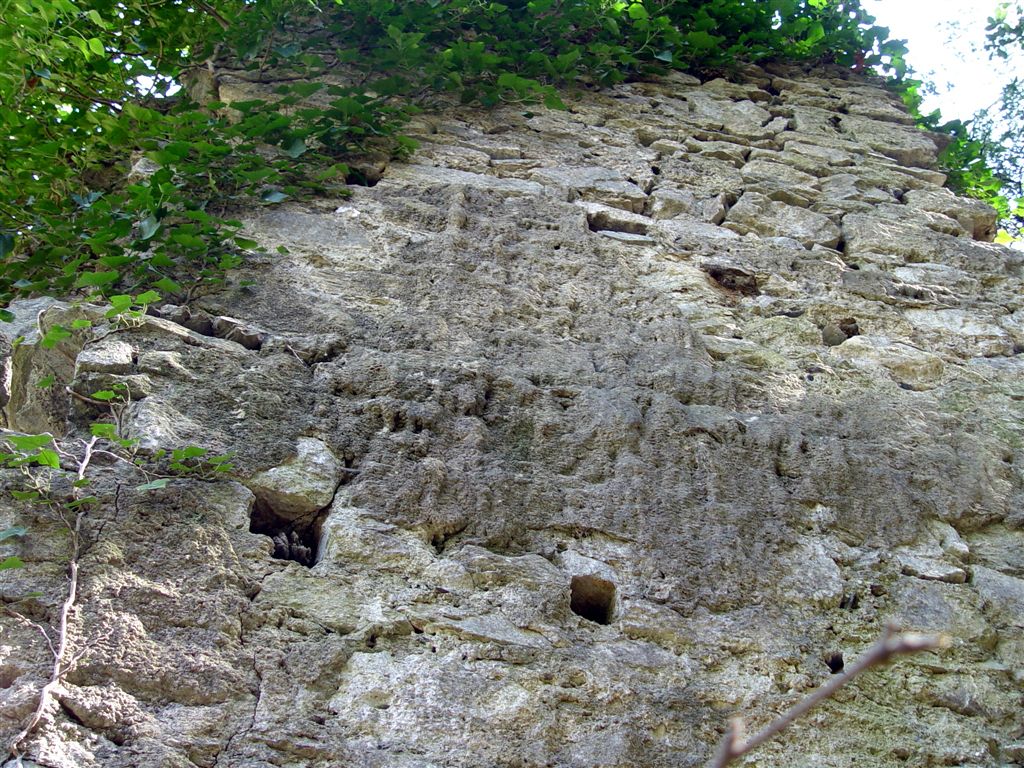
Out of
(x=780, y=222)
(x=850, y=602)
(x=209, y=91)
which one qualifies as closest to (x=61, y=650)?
(x=850, y=602)

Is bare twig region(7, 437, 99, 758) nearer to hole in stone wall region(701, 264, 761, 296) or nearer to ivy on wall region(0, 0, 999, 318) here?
ivy on wall region(0, 0, 999, 318)

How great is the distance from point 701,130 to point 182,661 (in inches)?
113

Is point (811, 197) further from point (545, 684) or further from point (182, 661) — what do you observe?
point (182, 661)

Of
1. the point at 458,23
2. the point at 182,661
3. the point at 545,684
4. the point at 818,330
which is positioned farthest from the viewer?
the point at 458,23

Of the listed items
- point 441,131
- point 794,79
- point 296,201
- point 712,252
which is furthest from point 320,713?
point 794,79

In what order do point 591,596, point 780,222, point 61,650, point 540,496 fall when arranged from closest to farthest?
point 61,650 < point 591,596 < point 540,496 < point 780,222

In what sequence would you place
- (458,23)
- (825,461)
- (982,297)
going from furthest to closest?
(458,23) → (982,297) → (825,461)

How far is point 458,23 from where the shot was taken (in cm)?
381

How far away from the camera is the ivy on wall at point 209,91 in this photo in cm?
261

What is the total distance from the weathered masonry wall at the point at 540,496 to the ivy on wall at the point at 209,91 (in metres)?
0.16

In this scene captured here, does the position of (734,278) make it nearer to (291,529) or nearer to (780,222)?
(780,222)

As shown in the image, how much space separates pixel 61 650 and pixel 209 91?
2318mm

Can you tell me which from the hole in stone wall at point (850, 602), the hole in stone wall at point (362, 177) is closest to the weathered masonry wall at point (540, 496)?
the hole in stone wall at point (850, 602)

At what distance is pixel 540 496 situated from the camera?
2.13 metres
